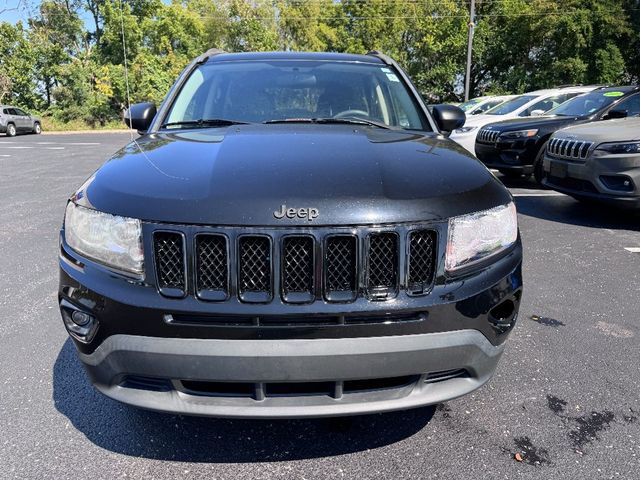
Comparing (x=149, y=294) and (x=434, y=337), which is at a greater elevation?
(x=149, y=294)

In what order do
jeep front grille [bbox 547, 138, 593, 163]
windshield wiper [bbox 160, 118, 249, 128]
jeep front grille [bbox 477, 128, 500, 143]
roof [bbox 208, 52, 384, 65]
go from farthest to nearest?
1. jeep front grille [bbox 477, 128, 500, 143]
2. jeep front grille [bbox 547, 138, 593, 163]
3. roof [bbox 208, 52, 384, 65]
4. windshield wiper [bbox 160, 118, 249, 128]

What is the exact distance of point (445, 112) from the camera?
3.26 meters

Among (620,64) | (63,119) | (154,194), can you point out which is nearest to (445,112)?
(154,194)

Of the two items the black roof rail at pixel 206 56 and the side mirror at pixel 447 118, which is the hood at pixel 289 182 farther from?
the black roof rail at pixel 206 56

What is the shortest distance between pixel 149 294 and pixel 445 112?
7.32ft

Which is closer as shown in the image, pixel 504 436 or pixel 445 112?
pixel 504 436

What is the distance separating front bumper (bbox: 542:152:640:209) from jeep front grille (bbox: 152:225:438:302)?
4881 mm

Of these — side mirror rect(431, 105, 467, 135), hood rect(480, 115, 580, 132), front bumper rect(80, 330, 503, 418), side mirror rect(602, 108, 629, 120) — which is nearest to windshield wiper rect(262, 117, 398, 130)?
side mirror rect(431, 105, 467, 135)

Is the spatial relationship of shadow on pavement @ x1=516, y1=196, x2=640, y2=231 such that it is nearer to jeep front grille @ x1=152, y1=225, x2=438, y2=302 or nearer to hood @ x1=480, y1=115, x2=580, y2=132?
hood @ x1=480, y1=115, x2=580, y2=132

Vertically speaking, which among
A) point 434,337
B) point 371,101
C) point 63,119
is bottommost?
point 63,119

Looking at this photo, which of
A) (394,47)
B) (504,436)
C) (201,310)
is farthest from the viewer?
(394,47)

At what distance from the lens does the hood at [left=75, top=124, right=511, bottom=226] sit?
5.88ft

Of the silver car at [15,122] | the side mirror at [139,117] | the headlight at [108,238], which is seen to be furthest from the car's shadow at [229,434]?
the silver car at [15,122]

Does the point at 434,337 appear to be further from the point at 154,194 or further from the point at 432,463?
the point at 154,194
